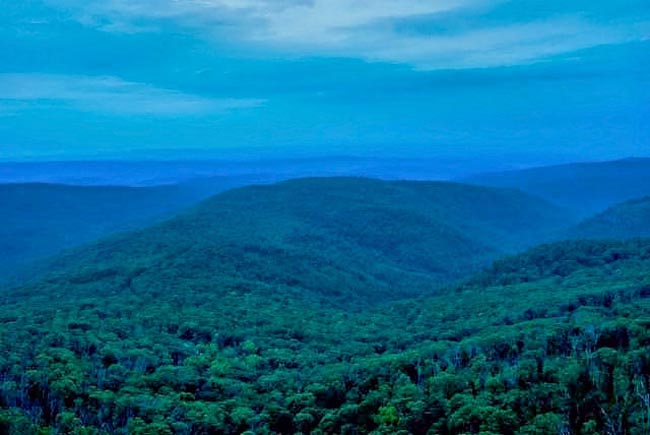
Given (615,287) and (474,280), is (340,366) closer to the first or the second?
(615,287)

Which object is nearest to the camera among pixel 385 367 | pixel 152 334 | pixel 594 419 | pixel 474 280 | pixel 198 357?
pixel 594 419

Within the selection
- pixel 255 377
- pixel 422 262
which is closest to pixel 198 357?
pixel 255 377

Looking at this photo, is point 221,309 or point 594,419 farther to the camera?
point 221,309

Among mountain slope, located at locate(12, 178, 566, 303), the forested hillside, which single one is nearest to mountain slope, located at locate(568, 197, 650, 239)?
mountain slope, located at locate(12, 178, 566, 303)

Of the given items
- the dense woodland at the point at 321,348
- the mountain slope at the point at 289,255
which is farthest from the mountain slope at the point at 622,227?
the dense woodland at the point at 321,348

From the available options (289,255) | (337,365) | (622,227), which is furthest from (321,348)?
(622,227)

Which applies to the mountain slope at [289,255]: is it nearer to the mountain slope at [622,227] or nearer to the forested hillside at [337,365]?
the mountain slope at [622,227]

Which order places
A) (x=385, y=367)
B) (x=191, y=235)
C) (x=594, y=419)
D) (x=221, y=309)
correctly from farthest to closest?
1. (x=191, y=235)
2. (x=221, y=309)
3. (x=385, y=367)
4. (x=594, y=419)
